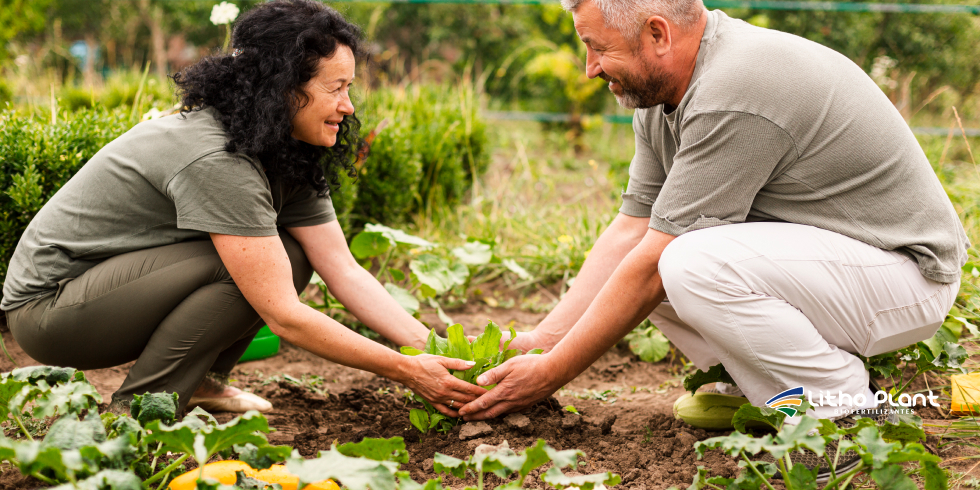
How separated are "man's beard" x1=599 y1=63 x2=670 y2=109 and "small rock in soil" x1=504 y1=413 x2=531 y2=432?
957 millimetres

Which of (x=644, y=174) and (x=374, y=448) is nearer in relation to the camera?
(x=374, y=448)

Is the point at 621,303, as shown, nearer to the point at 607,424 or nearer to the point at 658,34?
the point at 607,424

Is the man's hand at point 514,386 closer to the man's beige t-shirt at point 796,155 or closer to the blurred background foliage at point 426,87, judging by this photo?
the man's beige t-shirt at point 796,155

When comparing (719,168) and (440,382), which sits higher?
(719,168)

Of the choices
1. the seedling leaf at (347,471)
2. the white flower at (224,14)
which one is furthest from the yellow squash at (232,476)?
the white flower at (224,14)

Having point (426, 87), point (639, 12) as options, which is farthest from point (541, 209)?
point (639, 12)

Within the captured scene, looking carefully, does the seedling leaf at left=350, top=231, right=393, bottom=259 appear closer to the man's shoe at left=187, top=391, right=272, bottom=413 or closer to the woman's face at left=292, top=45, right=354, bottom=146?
the man's shoe at left=187, top=391, right=272, bottom=413

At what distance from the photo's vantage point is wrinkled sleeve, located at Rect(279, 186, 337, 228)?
7.80 ft

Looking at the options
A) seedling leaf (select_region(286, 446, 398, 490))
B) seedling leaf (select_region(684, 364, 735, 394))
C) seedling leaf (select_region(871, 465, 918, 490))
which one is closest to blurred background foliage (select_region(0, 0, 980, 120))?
seedling leaf (select_region(684, 364, 735, 394))

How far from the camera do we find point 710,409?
2.25 metres

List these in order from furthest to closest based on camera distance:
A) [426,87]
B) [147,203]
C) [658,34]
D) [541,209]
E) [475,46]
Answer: [475,46] → [426,87] → [541,209] → [147,203] → [658,34]

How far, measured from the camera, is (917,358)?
2225 mm

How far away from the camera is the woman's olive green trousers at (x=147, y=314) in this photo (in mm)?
2102

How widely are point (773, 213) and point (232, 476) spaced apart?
1516 millimetres
